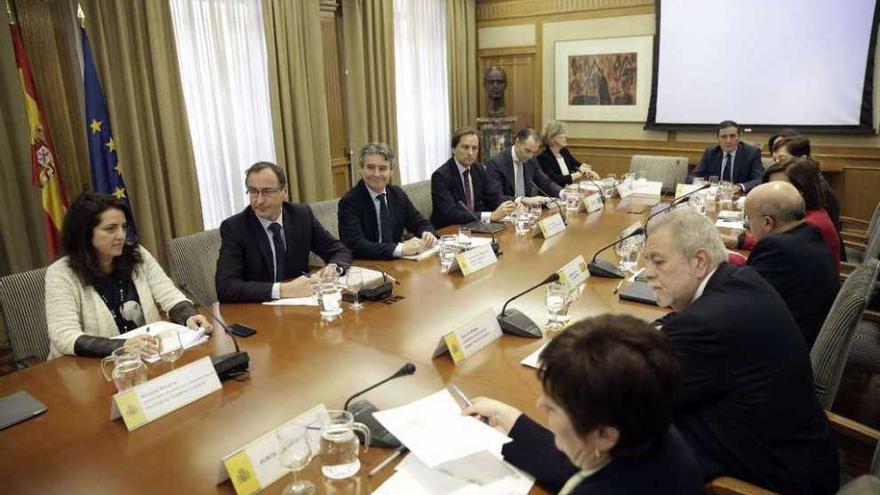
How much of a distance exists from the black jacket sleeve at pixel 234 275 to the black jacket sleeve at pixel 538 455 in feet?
4.52

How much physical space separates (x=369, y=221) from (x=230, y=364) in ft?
5.68

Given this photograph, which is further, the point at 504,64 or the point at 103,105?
the point at 504,64

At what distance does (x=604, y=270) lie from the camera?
8.13ft

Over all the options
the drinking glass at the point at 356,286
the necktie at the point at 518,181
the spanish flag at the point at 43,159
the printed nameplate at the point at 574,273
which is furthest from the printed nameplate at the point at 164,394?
the necktie at the point at 518,181

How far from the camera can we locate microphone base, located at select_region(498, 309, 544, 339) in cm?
186

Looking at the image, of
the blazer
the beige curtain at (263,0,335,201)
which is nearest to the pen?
the blazer

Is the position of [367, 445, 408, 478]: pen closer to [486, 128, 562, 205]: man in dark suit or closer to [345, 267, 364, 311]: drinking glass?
[345, 267, 364, 311]: drinking glass

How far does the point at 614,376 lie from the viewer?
83cm

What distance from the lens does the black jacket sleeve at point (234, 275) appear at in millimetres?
2295

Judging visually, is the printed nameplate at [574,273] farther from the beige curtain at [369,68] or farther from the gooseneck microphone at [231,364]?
the beige curtain at [369,68]

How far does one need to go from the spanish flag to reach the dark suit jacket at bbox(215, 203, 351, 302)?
137 centimetres

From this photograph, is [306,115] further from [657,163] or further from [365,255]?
[657,163]

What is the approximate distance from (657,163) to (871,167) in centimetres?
184

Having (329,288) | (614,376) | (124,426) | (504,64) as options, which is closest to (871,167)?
(504,64)
